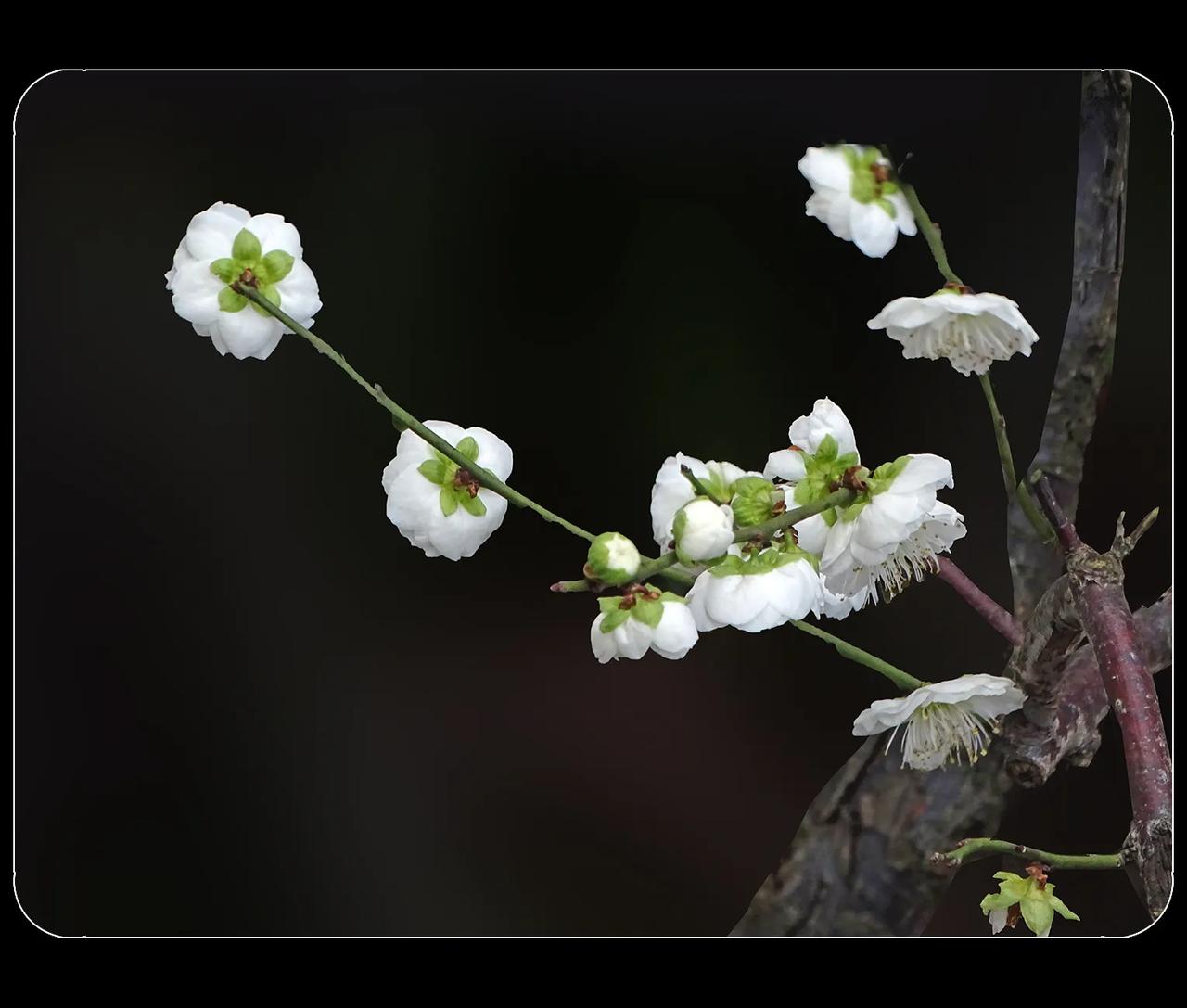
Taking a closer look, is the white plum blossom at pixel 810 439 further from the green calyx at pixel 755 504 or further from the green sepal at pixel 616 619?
the green sepal at pixel 616 619

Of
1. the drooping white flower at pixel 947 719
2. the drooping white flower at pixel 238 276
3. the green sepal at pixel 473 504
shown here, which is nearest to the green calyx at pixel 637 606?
the green sepal at pixel 473 504

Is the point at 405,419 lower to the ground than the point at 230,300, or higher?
lower

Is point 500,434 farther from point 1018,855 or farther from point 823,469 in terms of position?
point 1018,855

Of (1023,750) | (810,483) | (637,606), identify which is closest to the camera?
(637,606)

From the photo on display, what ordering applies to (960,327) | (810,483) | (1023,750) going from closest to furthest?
(810,483), (960,327), (1023,750)

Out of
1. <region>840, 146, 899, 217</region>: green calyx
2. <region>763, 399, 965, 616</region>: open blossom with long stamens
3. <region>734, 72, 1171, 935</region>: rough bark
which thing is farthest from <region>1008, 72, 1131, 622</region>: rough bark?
<region>840, 146, 899, 217</region>: green calyx

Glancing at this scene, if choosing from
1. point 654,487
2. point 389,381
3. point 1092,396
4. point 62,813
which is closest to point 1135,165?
point 1092,396

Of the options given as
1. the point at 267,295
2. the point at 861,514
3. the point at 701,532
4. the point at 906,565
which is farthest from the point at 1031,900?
the point at 267,295
